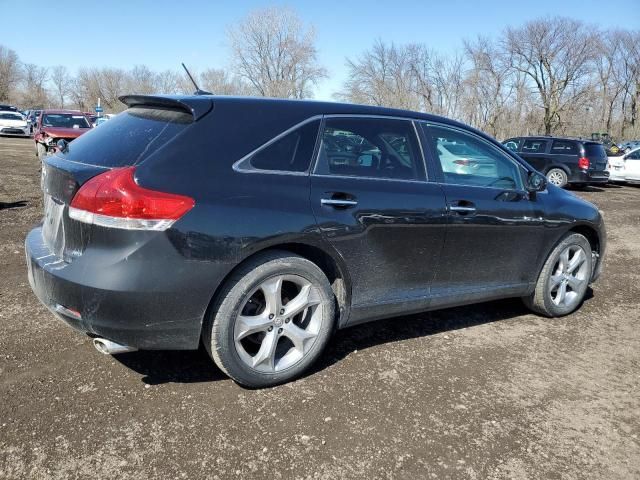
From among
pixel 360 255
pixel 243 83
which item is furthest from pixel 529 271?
pixel 243 83

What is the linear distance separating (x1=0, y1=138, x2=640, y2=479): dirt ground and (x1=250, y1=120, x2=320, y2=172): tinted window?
1.27 metres

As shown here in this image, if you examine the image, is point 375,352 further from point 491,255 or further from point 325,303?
point 491,255

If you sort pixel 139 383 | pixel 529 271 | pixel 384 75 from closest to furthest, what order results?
1. pixel 139 383
2. pixel 529 271
3. pixel 384 75

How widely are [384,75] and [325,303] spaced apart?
164ft

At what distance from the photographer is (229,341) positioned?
2836mm

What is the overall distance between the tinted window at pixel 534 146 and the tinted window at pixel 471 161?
14723mm

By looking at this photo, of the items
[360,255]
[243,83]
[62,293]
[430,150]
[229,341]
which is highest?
[243,83]

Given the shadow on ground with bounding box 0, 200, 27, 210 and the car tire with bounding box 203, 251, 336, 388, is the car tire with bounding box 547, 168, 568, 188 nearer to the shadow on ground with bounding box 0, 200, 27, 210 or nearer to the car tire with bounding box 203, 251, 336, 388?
the shadow on ground with bounding box 0, 200, 27, 210

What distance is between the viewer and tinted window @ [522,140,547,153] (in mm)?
17578

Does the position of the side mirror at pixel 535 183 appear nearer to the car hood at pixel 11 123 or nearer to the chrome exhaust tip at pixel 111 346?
the chrome exhaust tip at pixel 111 346

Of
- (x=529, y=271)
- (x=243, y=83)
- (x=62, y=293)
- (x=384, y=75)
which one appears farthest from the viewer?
(x=243, y=83)

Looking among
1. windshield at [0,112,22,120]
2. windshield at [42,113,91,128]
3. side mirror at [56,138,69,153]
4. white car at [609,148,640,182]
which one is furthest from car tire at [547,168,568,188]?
windshield at [0,112,22,120]

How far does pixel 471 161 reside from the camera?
3955 mm

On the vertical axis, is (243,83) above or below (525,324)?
above
